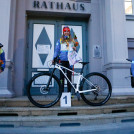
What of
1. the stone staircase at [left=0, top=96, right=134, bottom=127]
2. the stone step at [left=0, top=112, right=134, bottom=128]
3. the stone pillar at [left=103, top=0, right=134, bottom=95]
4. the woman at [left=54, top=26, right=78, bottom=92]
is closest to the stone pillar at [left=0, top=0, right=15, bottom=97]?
the stone staircase at [left=0, top=96, right=134, bottom=127]

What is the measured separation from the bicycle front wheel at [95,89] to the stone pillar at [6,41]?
2.13 m

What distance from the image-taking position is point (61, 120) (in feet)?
10.7

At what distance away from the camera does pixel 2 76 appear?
458 cm

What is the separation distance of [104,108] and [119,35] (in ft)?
8.47

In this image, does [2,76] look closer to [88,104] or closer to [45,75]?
[45,75]

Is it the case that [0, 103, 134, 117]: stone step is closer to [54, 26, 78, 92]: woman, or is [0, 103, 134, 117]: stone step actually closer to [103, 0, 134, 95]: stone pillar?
[54, 26, 78, 92]: woman

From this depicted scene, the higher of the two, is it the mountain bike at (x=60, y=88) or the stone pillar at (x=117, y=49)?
the stone pillar at (x=117, y=49)

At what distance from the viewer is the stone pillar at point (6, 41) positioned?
454cm

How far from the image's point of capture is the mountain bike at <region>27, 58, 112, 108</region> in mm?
3646

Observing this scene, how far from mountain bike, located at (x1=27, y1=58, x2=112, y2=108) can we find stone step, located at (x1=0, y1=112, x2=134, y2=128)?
1.52 feet

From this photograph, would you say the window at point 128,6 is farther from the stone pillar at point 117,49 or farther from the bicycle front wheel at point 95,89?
the bicycle front wheel at point 95,89

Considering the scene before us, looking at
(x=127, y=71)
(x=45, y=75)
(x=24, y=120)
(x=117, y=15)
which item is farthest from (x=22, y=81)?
(x=117, y=15)

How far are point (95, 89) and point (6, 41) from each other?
2.91 m

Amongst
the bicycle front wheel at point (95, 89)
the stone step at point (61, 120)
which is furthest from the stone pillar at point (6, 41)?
the bicycle front wheel at point (95, 89)
